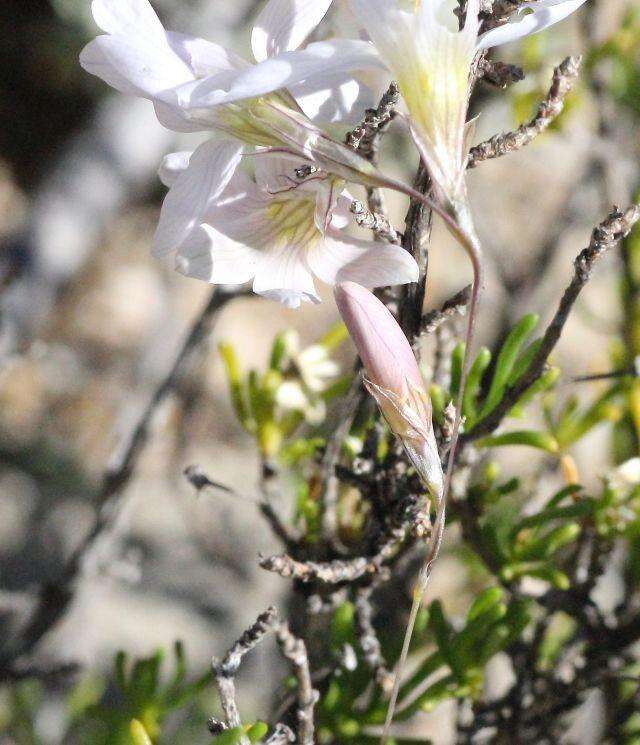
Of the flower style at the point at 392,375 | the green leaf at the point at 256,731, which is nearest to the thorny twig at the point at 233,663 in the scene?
the green leaf at the point at 256,731

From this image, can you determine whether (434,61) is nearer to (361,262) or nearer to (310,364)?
(361,262)

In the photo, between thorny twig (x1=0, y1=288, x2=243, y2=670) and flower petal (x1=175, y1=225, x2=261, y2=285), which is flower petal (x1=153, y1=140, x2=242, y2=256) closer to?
flower petal (x1=175, y1=225, x2=261, y2=285)

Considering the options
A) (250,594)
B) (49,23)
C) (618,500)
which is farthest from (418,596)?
(49,23)

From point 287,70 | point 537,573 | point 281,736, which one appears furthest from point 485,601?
point 287,70

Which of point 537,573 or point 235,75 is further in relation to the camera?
point 537,573

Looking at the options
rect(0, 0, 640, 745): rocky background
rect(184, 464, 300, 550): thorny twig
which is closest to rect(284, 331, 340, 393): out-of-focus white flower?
Answer: rect(184, 464, 300, 550): thorny twig

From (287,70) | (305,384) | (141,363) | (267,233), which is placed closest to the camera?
(287,70)

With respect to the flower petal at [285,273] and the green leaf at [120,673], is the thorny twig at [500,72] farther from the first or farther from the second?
the green leaf at [120,673]
